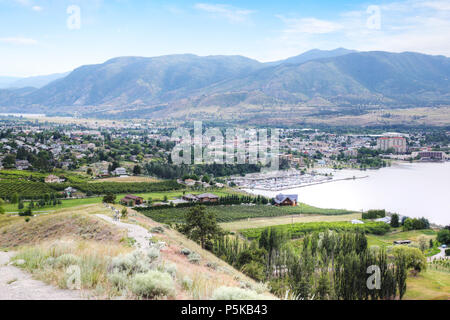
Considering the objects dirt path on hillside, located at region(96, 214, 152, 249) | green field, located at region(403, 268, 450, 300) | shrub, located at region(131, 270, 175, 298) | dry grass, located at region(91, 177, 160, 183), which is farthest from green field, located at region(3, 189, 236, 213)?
shrub, located at region(131, 270, 175, 298)

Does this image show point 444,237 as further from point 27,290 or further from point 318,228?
point 27,290

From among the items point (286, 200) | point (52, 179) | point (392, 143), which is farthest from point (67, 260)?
point (392, 143)

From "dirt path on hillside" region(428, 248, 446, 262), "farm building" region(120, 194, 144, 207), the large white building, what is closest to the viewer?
"dirt path on hillside" region(428, 248, 446, 262)

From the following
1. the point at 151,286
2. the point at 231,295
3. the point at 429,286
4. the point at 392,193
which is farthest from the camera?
the point at 392,193

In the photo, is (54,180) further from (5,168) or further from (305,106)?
(305,106)

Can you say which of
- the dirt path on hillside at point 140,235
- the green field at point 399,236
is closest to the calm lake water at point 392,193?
the green field at point 399,236

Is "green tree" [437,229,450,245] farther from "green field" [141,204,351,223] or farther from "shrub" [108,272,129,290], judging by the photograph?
"shrub" [108,272,129,290]

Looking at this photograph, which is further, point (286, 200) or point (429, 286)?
point (286, 200)
